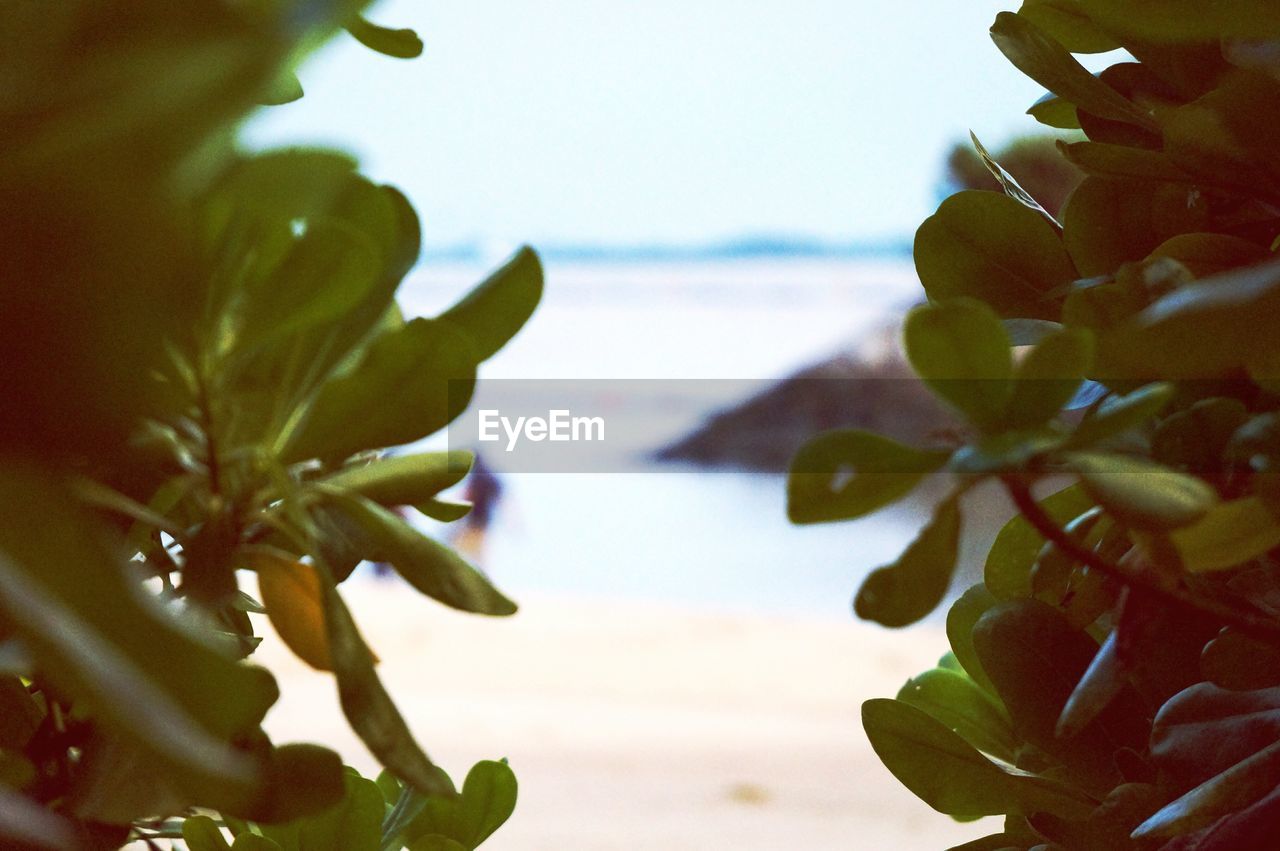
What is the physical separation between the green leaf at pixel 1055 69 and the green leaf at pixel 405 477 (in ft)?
0.49

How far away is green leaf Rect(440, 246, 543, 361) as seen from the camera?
0.57 ft

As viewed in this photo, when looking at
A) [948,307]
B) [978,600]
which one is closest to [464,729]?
[978,600]

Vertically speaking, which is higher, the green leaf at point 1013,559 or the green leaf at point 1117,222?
the green leaf at point 1117,222

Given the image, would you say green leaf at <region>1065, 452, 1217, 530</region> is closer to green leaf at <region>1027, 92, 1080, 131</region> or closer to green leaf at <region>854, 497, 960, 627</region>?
green leaf at <region>854, 497, 960, 627</region>

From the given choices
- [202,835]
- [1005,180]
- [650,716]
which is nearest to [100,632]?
[202,835]

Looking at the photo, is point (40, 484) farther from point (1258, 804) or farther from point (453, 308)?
point (1258, 804)

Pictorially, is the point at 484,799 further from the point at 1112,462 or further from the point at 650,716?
the point at 650,716

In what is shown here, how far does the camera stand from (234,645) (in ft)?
0.69

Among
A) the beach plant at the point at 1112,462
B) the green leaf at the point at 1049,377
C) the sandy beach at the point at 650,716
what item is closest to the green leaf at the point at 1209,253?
the beach plant at the point at 1112,462

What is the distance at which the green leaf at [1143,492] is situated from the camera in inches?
5.2

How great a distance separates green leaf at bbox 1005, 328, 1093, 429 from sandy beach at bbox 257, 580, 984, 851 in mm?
1201

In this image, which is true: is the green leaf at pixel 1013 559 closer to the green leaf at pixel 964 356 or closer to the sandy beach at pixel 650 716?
the green leaf at pixel 964 356

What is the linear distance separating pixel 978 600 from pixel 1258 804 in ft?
0.35

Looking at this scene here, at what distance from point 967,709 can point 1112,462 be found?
7.5 inches
